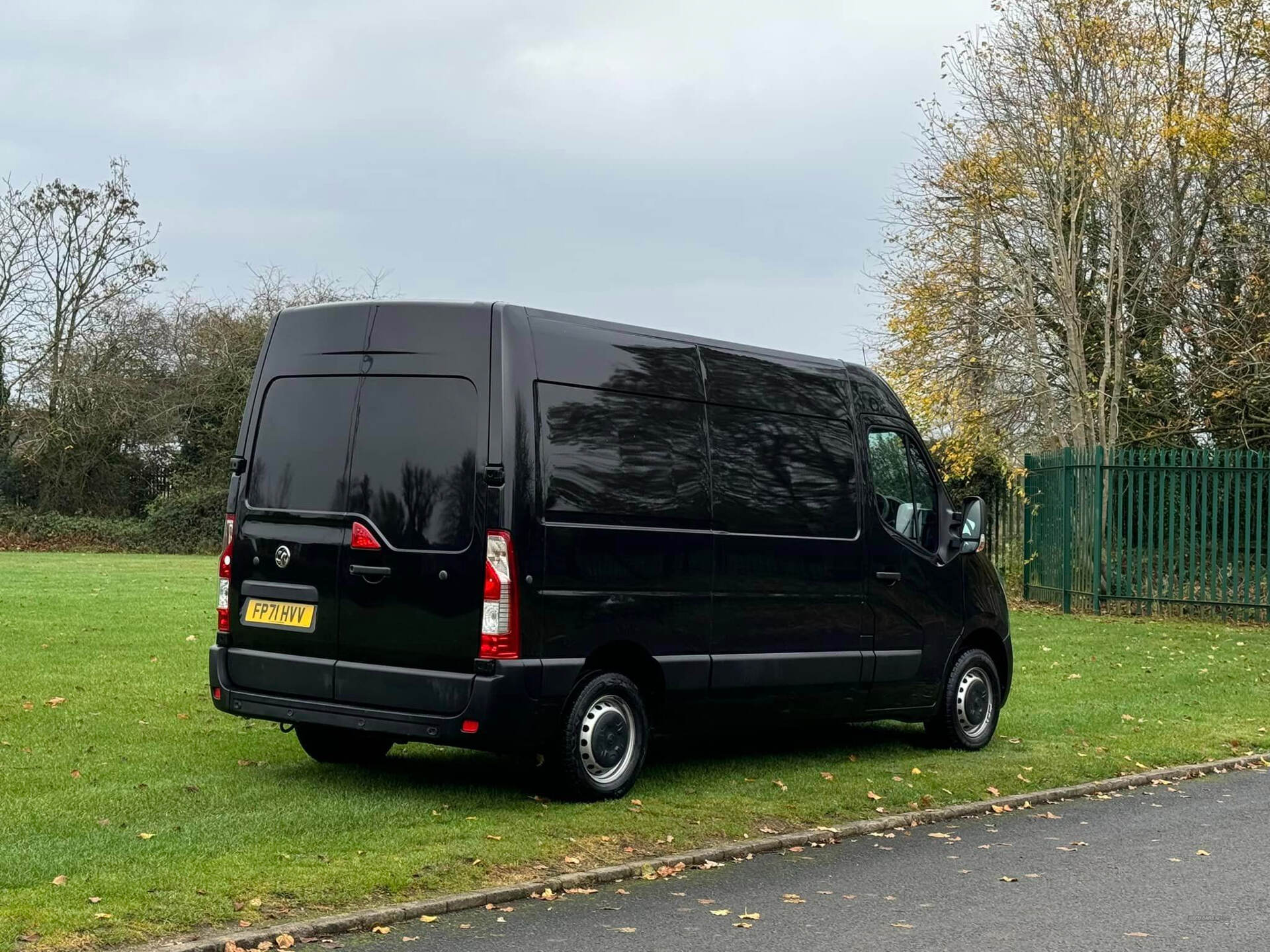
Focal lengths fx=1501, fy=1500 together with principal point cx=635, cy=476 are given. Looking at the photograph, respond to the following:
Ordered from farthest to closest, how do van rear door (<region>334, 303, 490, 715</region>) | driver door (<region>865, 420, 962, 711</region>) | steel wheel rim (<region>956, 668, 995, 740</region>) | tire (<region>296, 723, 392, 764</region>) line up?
steel wheel rim (<region>956, 668, 995, 740</region>), driver door (<region>865, 420, 962, 711</region>), tire (<region>296, 723, 392, 764</region>), van rear door (<region>334, 303, 490, 715</region>)

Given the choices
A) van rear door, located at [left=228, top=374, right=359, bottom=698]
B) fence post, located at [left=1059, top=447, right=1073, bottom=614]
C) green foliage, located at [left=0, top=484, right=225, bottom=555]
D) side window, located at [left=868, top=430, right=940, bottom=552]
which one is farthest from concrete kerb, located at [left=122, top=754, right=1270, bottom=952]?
green foliage, located at [left=0, top=484, right=225, bottom=555]

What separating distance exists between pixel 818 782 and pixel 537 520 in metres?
2.61

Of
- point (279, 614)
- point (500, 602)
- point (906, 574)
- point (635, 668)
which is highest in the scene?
point (906, 574)

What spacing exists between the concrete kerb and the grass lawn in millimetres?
156

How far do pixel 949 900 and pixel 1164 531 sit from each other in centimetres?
1669

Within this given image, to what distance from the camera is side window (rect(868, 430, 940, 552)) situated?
9.94 metres

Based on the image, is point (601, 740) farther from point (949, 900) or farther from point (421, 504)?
point (949, 900)

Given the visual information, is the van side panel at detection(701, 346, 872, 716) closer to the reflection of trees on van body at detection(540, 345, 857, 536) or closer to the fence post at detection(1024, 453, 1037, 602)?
the reflection of trees on van body at detection(540, 345, 857, 536)

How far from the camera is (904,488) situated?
33.4 ft

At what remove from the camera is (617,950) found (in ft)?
18.0

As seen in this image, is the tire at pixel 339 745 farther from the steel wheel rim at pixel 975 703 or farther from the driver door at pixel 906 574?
the steel wheel rim at pixel 975 703

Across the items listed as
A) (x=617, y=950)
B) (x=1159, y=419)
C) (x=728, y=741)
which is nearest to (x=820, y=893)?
(x=617, y=950)

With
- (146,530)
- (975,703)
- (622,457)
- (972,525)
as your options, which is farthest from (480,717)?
(146,530)

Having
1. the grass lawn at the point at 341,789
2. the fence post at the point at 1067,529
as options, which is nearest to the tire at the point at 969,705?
the grass lawn at the point at 341,789
